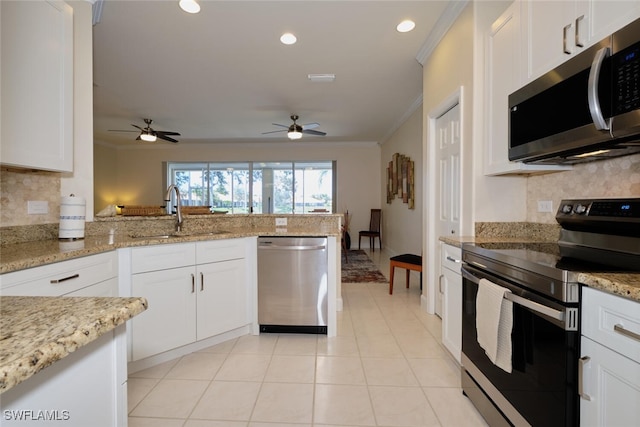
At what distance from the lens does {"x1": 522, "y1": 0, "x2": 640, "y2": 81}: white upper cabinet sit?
120 centimetres

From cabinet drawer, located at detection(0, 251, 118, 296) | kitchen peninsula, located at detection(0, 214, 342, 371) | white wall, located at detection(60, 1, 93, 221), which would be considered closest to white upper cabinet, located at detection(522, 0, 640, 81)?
kitchen peninsula, located at detection(0, 214, 342, 371)

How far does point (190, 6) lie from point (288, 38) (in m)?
0.89

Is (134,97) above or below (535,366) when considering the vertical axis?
above

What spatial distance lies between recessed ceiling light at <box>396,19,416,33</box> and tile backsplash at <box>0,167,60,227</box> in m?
3.01

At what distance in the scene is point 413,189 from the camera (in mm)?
4902

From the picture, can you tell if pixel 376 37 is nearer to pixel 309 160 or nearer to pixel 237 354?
pixel 237 354

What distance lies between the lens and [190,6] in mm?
2406

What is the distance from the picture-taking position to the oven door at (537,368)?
1022 mm

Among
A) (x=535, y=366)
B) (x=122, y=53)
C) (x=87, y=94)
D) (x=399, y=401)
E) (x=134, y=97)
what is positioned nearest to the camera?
(x=535, y=366)

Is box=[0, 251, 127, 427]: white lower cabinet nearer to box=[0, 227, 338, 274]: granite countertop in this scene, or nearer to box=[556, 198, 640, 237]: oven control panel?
box=[0, 227, 338, 274]: granite countertop

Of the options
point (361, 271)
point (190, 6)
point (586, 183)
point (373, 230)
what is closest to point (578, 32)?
point (586, 183)

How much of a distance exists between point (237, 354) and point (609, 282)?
7.18 feet

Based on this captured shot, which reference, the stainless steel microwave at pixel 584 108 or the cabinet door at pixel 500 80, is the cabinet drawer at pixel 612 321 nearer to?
the stainless steel microwave at pixel 584 108

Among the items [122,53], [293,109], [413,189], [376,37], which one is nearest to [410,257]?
[413,189]
